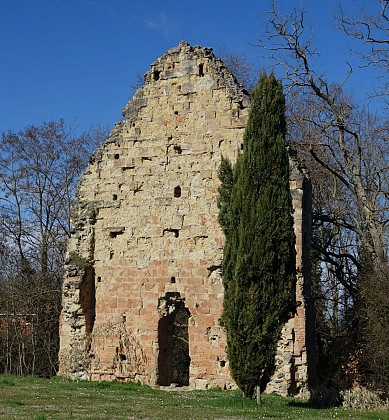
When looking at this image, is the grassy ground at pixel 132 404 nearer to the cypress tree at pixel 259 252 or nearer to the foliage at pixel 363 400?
the cypress tree at pixel 259 252

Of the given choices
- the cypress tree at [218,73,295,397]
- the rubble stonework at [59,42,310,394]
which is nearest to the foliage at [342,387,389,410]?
the rubble stonework at [59,42,310,394]

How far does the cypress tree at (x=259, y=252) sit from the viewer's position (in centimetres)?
1062

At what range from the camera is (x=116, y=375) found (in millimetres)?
13891

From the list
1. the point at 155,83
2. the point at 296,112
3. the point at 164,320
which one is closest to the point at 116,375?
the point at 164,320

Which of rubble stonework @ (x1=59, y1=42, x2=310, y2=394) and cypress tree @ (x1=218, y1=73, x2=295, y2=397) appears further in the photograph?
rubble stonework @ (x1=59, y1=42, x2=310, y2=394)

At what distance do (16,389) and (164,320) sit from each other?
3578 millimetres

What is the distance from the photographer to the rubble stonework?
13.5 metres

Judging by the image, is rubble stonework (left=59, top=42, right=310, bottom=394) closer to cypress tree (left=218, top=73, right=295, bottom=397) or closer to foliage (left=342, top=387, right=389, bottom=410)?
foliage (left=342, top=387, right=389, bottom=410)

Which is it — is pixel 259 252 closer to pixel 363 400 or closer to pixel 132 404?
pixel 132 404

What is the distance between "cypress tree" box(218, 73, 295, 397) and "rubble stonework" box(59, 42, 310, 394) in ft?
7.40

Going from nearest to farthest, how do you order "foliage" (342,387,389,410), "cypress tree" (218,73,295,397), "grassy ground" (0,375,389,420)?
"grassy ground" (0,375,389,420)
"cypress tree" (218,73,295,397)
"foliage" (342,387,389,410)

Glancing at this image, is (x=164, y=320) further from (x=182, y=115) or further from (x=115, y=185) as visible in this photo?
(x=182, y=115)

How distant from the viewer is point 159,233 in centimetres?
1414

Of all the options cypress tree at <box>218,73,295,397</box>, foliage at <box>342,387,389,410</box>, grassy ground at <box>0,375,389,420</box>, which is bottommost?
foliage at <box>342,387,389,410</box>
